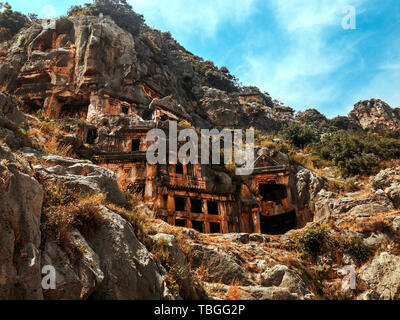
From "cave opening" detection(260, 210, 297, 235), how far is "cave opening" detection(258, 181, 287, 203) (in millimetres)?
1355

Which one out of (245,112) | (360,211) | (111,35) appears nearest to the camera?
(360,211)

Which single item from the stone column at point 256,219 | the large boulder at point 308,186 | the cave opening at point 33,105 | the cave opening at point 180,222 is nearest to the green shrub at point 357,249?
the stone column at point 256,219

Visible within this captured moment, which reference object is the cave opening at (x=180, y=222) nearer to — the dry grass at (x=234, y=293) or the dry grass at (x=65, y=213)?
the dry grass at (x=234, y=293)

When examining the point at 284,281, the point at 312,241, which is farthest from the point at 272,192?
the point at 284,281

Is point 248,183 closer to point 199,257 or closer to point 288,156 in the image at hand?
point 288,156

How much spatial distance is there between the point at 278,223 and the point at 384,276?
15.8m

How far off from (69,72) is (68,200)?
3328 centimetres

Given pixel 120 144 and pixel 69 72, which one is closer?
pixel 120 144

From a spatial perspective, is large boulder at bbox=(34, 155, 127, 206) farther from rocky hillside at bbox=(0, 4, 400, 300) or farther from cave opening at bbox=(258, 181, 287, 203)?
cave opening at bbox=(258, 181, 287, 203)

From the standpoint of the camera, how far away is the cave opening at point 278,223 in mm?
26469

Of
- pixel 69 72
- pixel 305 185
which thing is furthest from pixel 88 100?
pixel 305 185

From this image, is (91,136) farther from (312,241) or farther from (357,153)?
(357,153)

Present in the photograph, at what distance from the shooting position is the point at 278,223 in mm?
27156

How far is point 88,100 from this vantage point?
36562 mm
